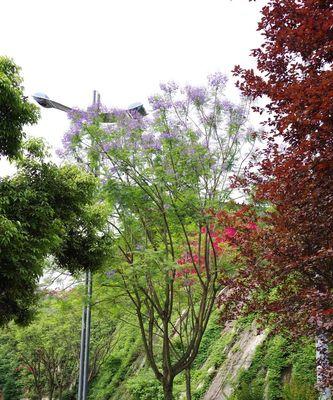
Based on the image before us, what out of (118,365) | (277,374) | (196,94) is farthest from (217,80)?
(118,365)

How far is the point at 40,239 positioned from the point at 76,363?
1780 centimetres

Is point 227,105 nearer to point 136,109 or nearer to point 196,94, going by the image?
point 196,94

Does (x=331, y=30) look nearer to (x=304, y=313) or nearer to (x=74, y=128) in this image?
(x=304, y=313)

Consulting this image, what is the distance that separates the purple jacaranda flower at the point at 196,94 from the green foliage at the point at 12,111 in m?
3.88

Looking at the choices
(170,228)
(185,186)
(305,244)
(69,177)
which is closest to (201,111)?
(185,186)

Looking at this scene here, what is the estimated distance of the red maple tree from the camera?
4059 mm

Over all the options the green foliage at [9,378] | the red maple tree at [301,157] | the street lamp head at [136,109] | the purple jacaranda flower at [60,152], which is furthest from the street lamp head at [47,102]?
the green foliage at [9,378]

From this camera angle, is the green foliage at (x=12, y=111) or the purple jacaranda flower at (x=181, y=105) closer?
the green foliage at (x=12, y=111)

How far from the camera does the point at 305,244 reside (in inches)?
193

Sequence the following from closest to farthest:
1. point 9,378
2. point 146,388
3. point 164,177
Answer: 1. point 164,177
2. point 146,388
3. point 9,378

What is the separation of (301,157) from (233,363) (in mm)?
9921

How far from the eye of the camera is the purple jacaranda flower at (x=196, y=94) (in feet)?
31.6

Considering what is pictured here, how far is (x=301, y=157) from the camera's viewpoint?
444 cm

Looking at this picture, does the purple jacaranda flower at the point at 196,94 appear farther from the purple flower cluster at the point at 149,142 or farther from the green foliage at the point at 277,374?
the green foliage at the point at 277,374
